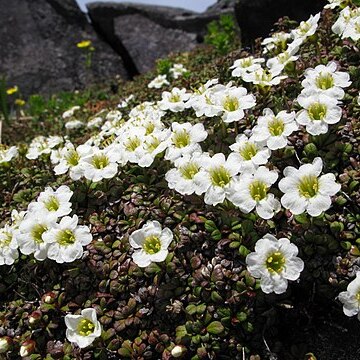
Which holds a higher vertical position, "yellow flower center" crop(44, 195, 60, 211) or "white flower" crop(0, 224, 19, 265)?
"yellow flower center" crop(44, 195, 60, 211)

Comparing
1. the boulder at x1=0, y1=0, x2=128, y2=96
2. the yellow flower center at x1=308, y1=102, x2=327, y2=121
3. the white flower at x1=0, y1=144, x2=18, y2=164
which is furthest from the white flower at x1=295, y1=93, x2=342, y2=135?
the boulder at x1=0, y1=0, x2=128, y2=96

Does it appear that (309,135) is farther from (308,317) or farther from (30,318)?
(30,318)

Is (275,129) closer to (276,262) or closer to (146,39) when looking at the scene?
(276,262)

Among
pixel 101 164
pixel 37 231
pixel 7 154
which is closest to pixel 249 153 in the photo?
pixel 101 164

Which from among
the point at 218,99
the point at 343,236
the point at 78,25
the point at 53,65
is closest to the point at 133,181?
the point at 218,99

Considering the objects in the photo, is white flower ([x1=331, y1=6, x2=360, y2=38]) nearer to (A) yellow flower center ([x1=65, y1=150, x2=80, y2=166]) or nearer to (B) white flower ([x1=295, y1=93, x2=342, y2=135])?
(B) white flower ([x1=295, y1=93, x2=342, y2=135])

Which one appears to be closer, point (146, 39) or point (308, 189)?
point (308, 189)

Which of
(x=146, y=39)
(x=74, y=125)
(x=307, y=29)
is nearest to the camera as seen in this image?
(x=307, y=29)
